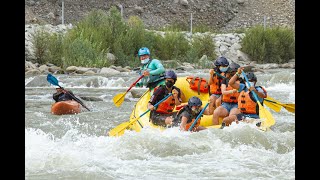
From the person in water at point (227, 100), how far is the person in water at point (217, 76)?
136 millimetres

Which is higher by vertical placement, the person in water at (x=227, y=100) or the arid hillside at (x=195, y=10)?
the arid hillside at (x=195, y=10)

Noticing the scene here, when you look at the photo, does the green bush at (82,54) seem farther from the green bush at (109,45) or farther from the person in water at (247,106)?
the person in water at (247,106)

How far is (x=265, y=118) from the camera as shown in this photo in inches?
269

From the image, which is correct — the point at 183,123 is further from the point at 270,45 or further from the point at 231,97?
the point at 270,45

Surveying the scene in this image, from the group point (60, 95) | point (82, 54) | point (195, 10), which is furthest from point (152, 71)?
point (195, 10)

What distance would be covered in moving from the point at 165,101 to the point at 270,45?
15.3 metres

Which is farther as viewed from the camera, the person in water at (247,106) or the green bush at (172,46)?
the green bush at (172,46)

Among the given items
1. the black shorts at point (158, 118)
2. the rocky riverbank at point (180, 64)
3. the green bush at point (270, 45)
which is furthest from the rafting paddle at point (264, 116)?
the green bush at point (270, 45)

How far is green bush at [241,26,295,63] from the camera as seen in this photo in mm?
21922

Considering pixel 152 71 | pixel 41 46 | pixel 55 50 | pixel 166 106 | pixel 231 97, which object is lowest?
pixel 166 106

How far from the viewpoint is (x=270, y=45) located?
22000 mm

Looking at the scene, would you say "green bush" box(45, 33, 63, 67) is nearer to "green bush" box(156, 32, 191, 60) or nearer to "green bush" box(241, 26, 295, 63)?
"green bush" box(156, 32, 191, 60)

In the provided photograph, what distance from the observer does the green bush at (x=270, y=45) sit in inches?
863

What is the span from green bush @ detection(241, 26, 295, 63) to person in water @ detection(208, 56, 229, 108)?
14595mm
